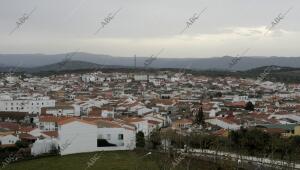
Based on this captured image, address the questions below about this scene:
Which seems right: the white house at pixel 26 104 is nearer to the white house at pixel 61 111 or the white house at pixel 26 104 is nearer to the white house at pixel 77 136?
the white house at pixel 61 111

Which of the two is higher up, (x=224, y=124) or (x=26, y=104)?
(x=26, y=104)

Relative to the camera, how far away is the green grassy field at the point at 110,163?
22.2m

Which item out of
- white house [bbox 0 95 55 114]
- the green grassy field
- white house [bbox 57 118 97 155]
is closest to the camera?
the green grassy field

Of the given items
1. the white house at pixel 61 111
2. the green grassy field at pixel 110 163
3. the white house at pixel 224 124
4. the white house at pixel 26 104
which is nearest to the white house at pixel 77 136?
the green grassy field at pixel 110 163

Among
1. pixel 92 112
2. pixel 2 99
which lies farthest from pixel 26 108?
pixel 92 112

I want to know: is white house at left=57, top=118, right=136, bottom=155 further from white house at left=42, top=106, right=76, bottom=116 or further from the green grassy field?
white house at left=42, top=106, right=76, bottom=116

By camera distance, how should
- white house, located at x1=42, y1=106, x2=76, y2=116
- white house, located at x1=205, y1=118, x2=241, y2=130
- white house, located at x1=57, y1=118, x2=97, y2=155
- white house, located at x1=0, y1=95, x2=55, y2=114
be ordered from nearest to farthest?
white house, located at x1=57, y1=118, x2=97, y2=155 → white house, located at x1=205, y1=118, x2=241, y2=130 → white house, located at x1=42, y1=106, x2=76, y2=116 → white house, located at x1=0, y1=95, x2=55, y2=114

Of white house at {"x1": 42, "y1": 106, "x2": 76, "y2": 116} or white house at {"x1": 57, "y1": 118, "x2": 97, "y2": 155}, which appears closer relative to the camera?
white house at {"x1": 57, "y1": 118, "x2": 97, "y2": 155}

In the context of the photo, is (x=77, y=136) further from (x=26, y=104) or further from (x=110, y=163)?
(x=26, y=104)

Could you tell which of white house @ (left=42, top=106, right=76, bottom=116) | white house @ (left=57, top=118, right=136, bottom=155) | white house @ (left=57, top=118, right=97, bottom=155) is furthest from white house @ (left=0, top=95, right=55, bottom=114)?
white house @ (left=57, top=118, right=97, bottom=155)

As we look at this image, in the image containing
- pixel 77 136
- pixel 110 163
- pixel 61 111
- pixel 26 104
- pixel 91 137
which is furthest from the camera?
pixel 26 104

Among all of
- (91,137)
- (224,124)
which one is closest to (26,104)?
(224,124)

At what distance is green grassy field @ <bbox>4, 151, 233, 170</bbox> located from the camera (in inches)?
876

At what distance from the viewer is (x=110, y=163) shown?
929 inches
